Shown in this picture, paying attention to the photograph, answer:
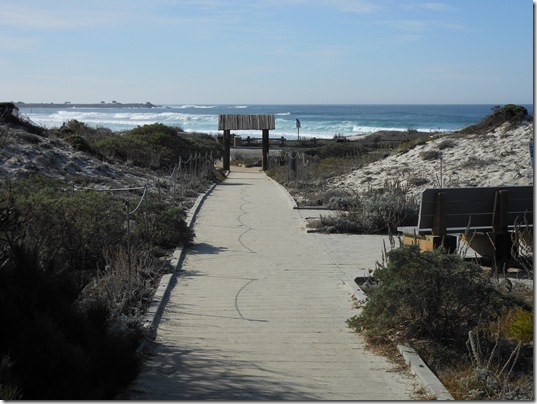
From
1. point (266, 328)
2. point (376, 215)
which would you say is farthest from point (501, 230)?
point (376, 215)

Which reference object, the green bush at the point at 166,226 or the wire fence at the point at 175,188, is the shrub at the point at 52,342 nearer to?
the green bush at the point at 166,226

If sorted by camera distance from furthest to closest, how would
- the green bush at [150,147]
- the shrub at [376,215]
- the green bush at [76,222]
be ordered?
the green bush at [150,147], the shrub at [376,215], the green bush at [76,222]

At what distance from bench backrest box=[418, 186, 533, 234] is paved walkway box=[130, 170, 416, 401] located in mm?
1484

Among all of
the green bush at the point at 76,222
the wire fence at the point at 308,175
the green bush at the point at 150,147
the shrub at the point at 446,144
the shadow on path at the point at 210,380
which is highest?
the green bush at the point at 76,222

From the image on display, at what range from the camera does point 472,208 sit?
11.8 meters

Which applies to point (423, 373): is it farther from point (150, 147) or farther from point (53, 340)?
point (150, 147)

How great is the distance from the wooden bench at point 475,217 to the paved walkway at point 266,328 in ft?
4.52

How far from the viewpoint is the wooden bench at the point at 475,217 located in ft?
37.4

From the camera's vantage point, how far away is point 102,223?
39.0 ft

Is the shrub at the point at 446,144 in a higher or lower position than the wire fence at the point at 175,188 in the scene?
higher

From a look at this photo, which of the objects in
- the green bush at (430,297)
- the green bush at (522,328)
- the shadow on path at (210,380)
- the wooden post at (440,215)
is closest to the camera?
the shadow on path at (210,380)

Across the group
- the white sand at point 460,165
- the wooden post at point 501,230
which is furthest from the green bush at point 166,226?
the white sand at point 460,165

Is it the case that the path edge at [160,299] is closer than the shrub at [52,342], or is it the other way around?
the shrub at [52,342]

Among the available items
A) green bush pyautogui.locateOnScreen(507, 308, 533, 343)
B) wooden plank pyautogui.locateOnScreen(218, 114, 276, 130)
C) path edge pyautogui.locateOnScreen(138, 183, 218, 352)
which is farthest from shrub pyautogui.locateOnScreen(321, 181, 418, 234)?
wooden plank pyautogui.locateOnScreen(218, 114, 276, 130)
